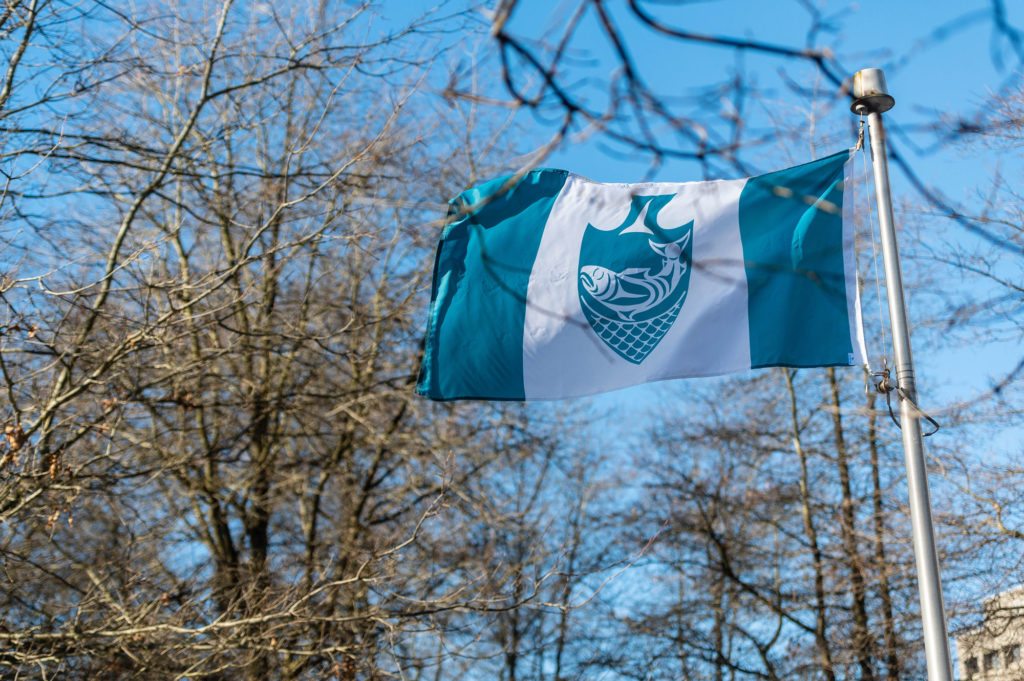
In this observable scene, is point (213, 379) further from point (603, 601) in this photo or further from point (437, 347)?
point (603, 601)

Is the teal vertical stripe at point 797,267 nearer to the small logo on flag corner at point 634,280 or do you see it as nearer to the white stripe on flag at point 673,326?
the white stripe on flag at point 673,326

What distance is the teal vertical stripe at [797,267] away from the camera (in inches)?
250

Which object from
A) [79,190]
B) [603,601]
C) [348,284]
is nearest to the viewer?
[79,190]

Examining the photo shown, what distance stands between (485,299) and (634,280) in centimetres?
100

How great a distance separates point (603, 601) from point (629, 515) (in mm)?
2609

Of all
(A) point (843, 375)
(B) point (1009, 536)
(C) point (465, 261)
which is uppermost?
(A) point (843, 375)

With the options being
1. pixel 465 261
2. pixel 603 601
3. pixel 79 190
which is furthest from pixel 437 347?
pixel 603 601

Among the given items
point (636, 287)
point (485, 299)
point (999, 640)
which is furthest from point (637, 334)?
point (999, 640)

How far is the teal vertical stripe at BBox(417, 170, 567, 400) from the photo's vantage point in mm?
6855

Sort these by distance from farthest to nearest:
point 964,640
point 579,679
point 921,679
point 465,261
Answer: point 579,679 → point 921,679 → point 964,640 → point 465,261

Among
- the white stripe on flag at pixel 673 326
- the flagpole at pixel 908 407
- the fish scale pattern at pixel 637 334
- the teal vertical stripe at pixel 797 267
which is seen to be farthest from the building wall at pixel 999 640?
the flagpole at pixel 908 407

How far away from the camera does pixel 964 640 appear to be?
39.1 feet

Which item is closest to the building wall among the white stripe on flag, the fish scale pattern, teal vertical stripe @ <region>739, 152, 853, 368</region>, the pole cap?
teal vertical stripe @ <region>739, 152, 853, 368</region>

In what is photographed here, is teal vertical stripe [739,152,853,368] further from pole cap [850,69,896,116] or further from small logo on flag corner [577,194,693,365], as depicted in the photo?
pole cap [850,69,896,116]
